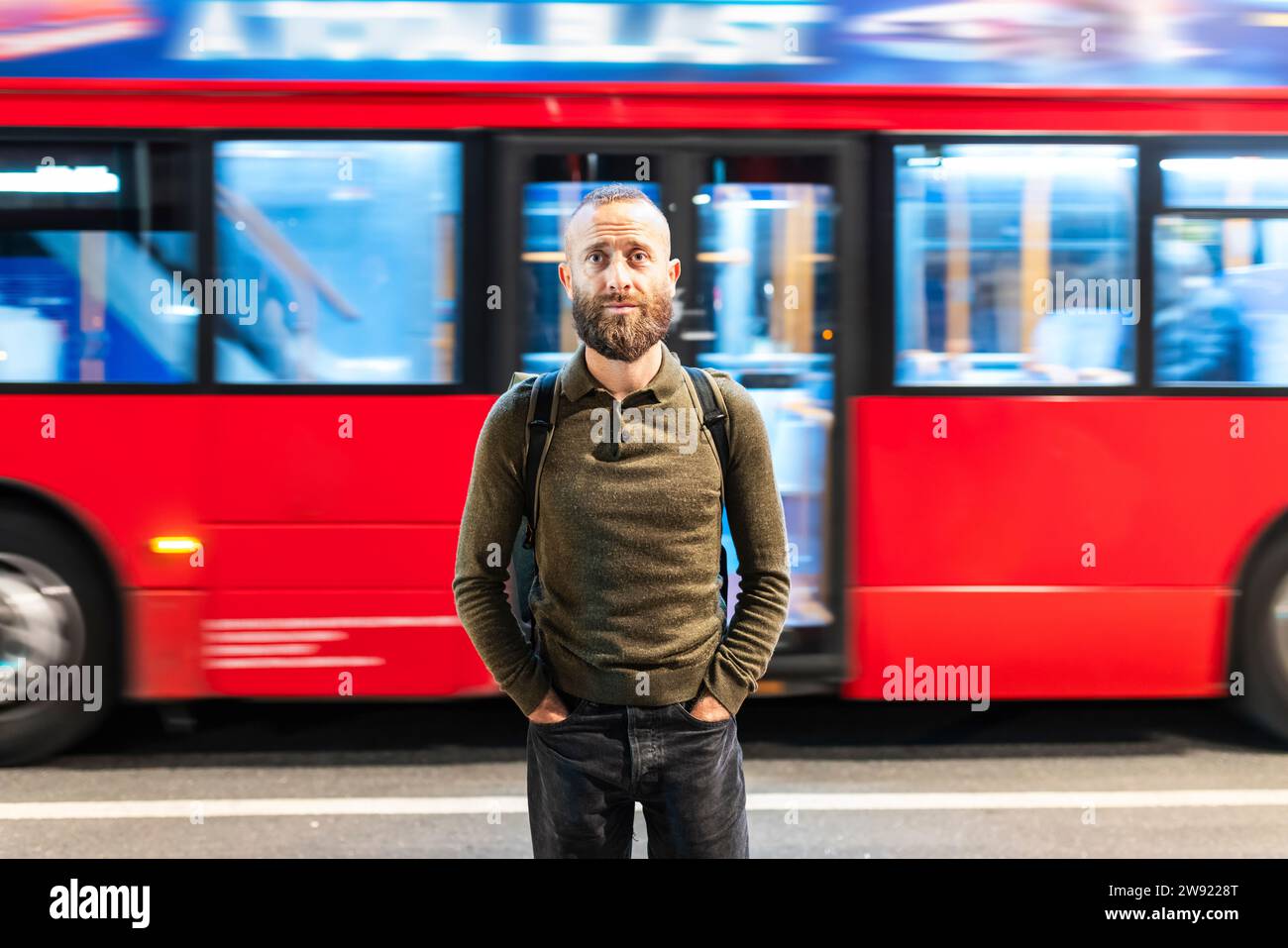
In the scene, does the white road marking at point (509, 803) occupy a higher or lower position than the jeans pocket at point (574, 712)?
lower

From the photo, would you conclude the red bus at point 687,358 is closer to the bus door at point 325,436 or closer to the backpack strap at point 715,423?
the bus door at point 325,436

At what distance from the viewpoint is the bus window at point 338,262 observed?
549 cm

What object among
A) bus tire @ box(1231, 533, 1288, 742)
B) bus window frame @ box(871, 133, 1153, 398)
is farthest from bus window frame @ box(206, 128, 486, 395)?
bus tire @ box(1231, 533, 1288, 742)

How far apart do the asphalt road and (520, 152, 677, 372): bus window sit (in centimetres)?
180

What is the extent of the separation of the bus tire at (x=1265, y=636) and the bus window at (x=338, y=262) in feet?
11.6

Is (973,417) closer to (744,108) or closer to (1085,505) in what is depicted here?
(1085,505)


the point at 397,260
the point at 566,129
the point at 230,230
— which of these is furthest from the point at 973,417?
the point at 230,230

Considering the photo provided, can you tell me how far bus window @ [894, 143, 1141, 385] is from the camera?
561cm

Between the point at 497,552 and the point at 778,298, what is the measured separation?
3370mm

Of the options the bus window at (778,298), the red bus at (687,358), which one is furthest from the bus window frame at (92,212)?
the bus window at (778,298)

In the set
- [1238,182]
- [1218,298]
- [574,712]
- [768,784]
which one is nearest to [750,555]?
[574,712]

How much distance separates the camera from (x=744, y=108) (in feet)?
18.2

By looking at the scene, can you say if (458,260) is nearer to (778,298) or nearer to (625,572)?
(778,298)

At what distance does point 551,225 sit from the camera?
5.55m
